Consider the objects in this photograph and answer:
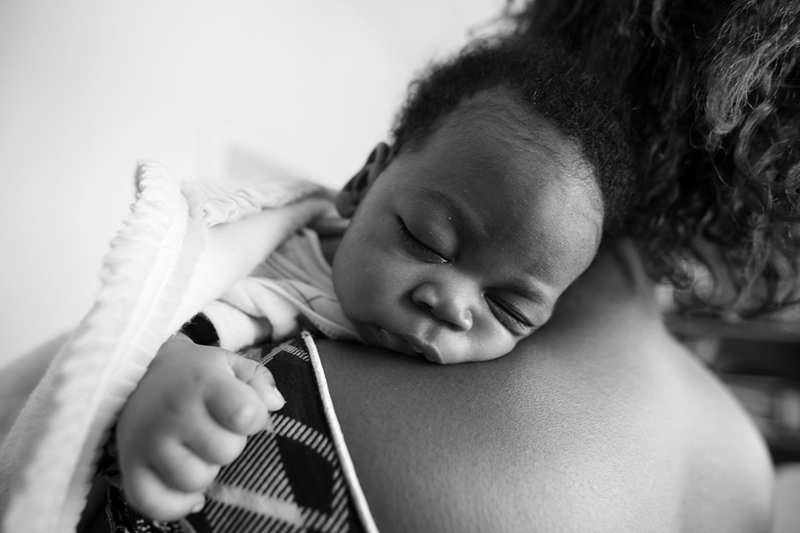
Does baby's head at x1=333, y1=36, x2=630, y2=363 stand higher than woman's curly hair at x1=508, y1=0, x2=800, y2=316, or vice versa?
woman's curly hair at x1=508, y1=0, x2=800, y2=316

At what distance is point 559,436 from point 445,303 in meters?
0.20

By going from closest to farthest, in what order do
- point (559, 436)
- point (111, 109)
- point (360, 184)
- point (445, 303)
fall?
1. point (559, 436)
2. point (445, 303)
3. point (360, 184)
4. point (111, 109)

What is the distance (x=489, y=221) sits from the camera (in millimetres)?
623

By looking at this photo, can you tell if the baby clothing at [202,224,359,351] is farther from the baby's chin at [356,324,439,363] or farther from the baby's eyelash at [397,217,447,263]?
the baby's eyelash at [397,217,447,263]

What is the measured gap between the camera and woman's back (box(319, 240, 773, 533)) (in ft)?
1.40

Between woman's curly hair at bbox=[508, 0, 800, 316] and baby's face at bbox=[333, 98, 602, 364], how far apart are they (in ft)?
0.69

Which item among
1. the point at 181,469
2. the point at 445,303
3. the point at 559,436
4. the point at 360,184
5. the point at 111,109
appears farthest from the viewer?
the point at 111,109

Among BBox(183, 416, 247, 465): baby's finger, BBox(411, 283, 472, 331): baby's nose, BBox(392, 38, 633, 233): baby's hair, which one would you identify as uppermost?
BBox(392, 38, 633, 233): baby's hair

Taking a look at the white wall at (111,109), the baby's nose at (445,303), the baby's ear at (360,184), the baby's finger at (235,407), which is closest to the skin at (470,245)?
the baby's nose at (445,303)

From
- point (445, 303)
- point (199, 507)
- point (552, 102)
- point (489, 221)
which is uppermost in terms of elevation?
point (552, 102)

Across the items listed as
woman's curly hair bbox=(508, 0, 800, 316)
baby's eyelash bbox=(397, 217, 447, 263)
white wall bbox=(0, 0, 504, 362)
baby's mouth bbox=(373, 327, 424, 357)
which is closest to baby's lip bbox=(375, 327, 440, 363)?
baby's mouth bbox=(373, 327, 424, 357)

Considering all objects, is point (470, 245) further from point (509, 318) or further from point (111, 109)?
point (111, 109)

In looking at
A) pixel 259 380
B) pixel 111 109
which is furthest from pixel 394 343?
pixel 111 109

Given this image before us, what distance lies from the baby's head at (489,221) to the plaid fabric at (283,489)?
208 millimetres
